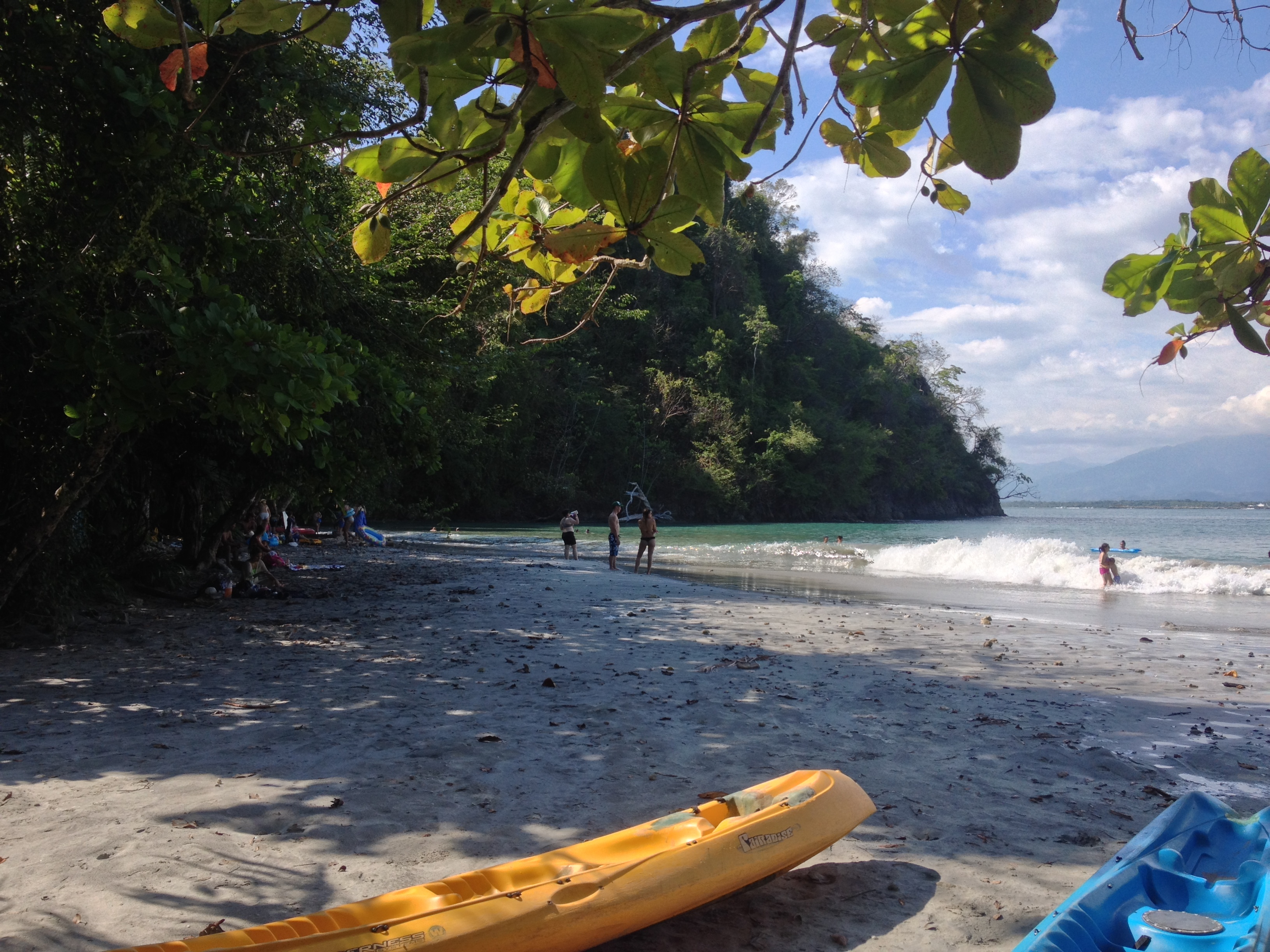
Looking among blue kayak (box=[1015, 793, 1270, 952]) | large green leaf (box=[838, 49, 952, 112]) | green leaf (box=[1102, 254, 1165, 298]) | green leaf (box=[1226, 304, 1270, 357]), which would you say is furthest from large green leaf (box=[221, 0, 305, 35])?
blue kayak (box=[1015, 793, 1270, 952])

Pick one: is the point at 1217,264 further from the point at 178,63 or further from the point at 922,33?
the point at 178,63

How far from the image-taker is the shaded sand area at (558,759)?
2.85 meters

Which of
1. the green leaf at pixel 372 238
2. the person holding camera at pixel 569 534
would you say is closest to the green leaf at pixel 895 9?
the green leaf at pixel 372 238

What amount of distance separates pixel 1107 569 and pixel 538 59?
19268mm

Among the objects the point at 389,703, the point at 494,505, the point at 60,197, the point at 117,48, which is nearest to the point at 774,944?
the point at 389,703

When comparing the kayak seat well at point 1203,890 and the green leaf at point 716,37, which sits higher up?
the green leaf at point 716,37

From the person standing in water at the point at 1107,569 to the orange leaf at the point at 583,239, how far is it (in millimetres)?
18599

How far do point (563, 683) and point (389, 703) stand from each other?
1282 millimetres

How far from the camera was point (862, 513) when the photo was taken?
54.0 m

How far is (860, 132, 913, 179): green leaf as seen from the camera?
1527 millimetres

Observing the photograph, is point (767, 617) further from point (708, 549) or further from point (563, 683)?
point (708, 549)

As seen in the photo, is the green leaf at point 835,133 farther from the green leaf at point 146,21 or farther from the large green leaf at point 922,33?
the green leaf at point 146,21

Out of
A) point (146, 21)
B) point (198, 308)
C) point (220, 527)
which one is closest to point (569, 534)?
point (220, 527)

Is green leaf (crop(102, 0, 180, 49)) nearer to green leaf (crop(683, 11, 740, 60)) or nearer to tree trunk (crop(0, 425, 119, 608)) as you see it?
green leaf (crop(683, 11, 740, 60))
